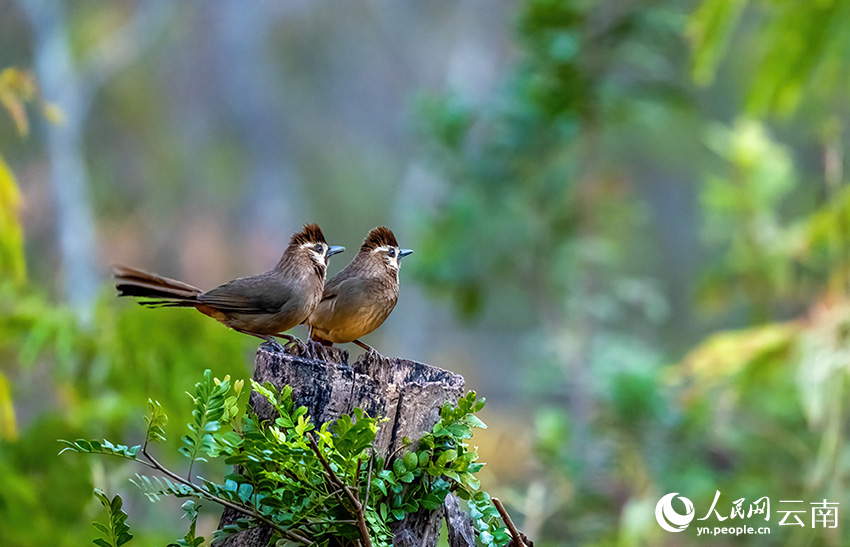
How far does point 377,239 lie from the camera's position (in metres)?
2.56

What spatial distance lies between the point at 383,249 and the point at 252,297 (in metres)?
0.38

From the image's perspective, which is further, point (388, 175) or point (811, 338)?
point (388, 175)

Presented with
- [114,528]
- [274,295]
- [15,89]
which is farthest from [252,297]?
[15,89]

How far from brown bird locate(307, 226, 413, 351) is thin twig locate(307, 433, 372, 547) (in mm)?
681

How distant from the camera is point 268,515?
1.78 meters

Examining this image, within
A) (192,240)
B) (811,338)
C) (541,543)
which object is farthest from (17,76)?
(192,240)

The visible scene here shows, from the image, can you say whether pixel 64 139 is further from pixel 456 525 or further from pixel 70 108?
pixel 456 525

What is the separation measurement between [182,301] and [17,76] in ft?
3.56

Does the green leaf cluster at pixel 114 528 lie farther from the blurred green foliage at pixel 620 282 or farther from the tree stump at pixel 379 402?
the blurred green foliage at pixel 620 282

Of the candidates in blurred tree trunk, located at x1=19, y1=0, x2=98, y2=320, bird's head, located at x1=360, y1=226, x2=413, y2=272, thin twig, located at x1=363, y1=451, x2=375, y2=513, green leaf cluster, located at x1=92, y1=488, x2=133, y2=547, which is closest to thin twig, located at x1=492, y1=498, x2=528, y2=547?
thin twig, located at x1=363, y1=451, x2=375, y2=513

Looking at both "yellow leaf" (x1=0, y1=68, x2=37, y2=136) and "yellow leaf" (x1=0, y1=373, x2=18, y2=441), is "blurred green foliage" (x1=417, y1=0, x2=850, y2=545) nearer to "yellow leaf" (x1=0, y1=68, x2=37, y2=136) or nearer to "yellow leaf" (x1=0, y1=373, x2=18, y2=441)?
"yellow leaf" (x1=0, y1=373, x2=18, y2=441)

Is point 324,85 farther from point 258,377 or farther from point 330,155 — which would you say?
point 258,377

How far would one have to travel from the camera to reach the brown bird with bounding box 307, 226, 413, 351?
242 cm

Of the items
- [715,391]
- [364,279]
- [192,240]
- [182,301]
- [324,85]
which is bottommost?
[182,301]
